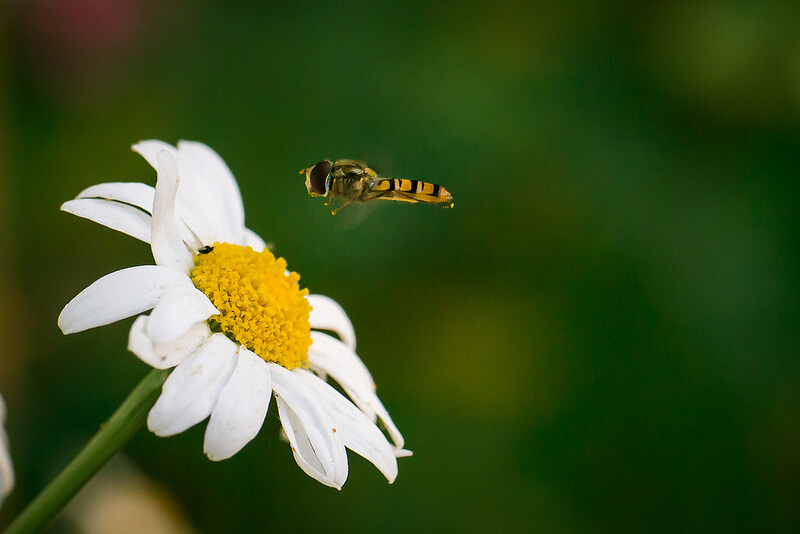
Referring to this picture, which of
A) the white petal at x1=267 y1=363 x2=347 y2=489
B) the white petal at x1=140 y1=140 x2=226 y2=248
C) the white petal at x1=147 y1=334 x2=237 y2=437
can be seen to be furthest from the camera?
the white petal at x1=140 y1=140 x2=226 y2=248

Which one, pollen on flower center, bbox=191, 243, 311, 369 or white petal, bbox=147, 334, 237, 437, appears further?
pollen on flower center, bbox=191, 243, 311, 369

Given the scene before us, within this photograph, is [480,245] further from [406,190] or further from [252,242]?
[252,242]

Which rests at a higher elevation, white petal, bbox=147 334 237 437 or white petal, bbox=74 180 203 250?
white petal, bbox=74 180 203 250

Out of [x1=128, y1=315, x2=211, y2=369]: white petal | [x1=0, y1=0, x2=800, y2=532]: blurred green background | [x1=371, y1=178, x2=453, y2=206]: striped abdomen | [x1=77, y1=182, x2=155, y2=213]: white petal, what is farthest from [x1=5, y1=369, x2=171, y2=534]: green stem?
[x1=0, y1=0, x2=800, y2=532]: blurred green background

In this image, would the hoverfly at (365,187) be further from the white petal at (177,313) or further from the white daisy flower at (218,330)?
the white petal at (177,313)

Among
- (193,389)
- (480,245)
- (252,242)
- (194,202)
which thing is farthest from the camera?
(480,245)

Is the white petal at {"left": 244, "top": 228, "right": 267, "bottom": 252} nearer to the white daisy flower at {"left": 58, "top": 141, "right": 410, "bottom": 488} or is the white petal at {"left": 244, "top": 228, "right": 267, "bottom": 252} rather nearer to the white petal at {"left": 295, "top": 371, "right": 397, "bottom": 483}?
the white daisy flower at {"left": 58, "top": 141, "right": 410, "bottom": 488}

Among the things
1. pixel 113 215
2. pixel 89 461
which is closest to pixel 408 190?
pixel 113 215

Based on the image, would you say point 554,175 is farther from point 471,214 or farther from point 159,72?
point 159,72
